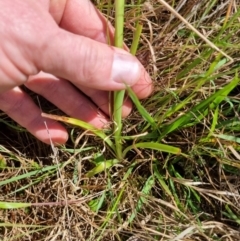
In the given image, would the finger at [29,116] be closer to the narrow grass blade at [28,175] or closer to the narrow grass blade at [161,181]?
the narrow grass blade at [28,175]

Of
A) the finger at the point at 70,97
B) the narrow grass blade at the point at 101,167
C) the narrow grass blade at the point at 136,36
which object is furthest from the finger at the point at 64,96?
the narrow grass blade at the point at 136,36

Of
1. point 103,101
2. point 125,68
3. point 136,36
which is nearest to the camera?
point 136,36

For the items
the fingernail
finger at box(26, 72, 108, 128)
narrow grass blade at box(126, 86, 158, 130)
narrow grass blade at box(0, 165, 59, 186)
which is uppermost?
the fingernail

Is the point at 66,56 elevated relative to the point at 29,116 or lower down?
elevated

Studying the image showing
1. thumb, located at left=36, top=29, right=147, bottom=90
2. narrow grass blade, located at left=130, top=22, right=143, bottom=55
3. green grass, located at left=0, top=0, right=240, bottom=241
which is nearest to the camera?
narrow grass blade, located at left=130, top=22, right=143, bottom=55

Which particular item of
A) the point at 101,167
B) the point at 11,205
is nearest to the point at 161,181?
the point at 101,167

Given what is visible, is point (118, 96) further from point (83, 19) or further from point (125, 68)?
point (83, 19)

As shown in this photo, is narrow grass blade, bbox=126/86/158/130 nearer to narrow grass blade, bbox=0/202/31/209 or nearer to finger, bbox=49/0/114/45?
finger, bbox=49/0/114/45

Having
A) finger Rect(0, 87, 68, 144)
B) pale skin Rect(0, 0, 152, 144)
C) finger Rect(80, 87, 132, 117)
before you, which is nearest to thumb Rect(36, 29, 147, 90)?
pale skin Rect(0, 0, 152, 144)
